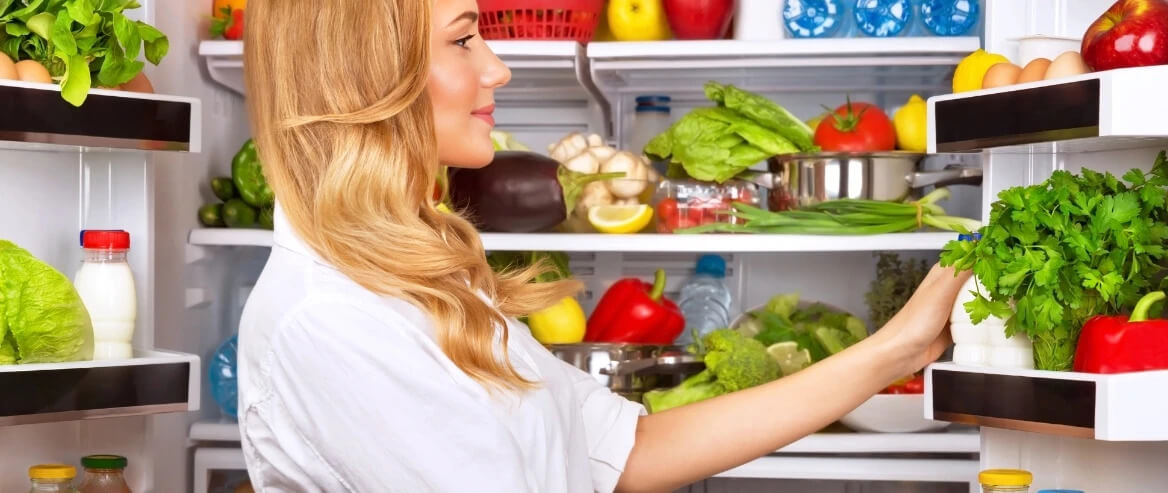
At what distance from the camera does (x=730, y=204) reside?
2.29 meters

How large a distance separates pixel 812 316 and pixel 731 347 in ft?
1.02

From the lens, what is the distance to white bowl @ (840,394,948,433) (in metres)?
2.20

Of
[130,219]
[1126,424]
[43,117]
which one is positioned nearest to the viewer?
[1126,424]

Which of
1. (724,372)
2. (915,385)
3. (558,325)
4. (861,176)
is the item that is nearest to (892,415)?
(915,385)

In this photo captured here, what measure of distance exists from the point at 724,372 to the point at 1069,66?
998 millimetres

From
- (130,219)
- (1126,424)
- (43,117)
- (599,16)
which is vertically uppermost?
(599,16)

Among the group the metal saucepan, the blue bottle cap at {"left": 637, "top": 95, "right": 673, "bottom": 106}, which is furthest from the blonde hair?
the blue bottle cap at {"left": 637, "top": 95, "right": 673, "bottom": 106}

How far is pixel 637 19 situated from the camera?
7.67 ft

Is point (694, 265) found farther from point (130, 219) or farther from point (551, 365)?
point (551, 365)

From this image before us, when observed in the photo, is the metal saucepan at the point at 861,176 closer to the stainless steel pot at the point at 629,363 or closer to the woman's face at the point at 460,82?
the stainless steel pot at the point at 629,363

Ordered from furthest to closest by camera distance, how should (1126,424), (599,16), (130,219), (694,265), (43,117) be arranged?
(694,265) < (599,16) < (130,219) < (43,117) < (1126,424)

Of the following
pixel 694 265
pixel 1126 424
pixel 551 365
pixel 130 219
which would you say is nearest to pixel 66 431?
pixel 130 219

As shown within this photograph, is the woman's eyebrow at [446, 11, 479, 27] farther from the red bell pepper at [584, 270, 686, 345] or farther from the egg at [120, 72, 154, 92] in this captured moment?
the red bell pepper at [584, 270, 686, 345]

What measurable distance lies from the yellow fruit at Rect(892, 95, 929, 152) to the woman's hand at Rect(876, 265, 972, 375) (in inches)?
34.3
